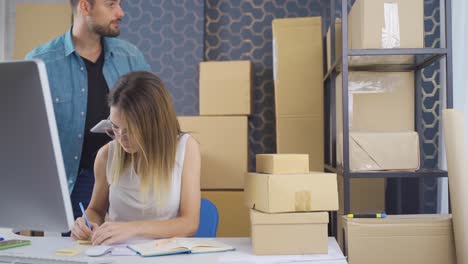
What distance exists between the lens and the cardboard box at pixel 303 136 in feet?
10.2

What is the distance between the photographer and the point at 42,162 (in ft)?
2.78

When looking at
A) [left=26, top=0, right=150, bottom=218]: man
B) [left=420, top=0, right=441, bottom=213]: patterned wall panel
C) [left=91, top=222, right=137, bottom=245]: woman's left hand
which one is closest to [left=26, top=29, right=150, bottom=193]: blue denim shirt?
[left=26, top=0, right=150, bottom=218]: man

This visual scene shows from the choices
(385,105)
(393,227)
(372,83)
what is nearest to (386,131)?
(385,105)

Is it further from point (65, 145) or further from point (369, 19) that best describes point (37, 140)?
point (369, 19)

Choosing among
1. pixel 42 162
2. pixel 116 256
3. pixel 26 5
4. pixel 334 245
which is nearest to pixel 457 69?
pixel 334 245

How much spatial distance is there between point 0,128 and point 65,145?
1.30 metres

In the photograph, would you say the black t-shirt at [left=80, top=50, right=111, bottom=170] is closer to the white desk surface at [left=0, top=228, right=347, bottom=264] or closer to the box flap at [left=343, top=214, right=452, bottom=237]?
the white desk surface at [left=0, top=228, right=347, bottom=264]

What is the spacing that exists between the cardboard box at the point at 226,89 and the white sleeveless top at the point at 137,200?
1.49 metres

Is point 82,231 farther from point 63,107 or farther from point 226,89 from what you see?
point 226,89

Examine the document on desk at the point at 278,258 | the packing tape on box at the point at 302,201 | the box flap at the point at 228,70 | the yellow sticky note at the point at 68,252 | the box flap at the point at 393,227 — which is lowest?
the box flap at the point at 393,227

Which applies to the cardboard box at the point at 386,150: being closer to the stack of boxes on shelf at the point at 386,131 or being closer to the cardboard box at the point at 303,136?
the stack of boxes on shelf at the point at 386,131

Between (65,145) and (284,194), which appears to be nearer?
(284,194)

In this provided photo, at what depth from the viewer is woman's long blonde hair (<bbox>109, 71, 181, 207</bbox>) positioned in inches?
62.9

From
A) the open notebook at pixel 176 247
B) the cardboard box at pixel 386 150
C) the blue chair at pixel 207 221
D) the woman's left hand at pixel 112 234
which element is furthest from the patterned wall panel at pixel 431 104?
the woman's left hand at pixel 112 234
